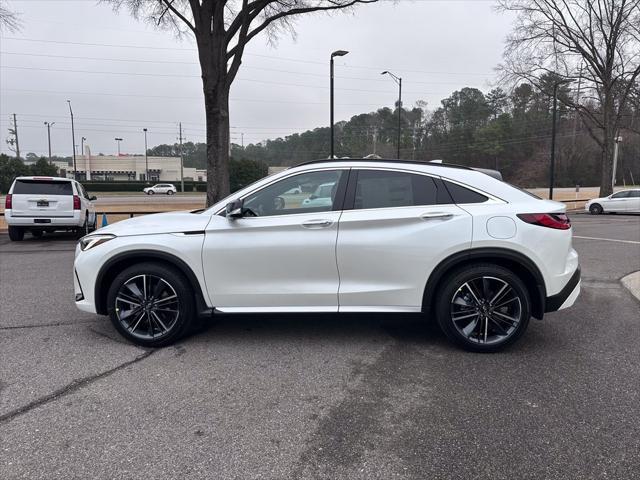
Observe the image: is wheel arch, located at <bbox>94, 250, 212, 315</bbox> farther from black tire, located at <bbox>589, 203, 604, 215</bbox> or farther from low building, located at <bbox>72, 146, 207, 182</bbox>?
low building, located at <bbox>72, 146, 207, 182</bbox>

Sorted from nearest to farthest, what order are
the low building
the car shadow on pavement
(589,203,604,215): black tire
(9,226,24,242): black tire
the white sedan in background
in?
the car shadow on pavement → (9,226,24,242): black tire → the white sedan in background → (589,203,604,215): black tire → the low building

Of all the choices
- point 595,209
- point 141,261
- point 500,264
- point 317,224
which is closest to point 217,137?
point 141,261

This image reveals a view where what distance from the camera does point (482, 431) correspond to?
2887mm

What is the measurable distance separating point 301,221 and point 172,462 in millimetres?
2176

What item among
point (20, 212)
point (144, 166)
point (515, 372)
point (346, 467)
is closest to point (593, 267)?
point (515, 372)

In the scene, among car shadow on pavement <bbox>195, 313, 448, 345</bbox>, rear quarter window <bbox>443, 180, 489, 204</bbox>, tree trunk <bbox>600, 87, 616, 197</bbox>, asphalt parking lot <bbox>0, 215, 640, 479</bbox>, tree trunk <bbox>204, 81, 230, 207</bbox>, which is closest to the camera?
asphalt parking lot <bbox>0, 215, 640, 479</bbox>

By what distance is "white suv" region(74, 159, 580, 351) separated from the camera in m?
4.03

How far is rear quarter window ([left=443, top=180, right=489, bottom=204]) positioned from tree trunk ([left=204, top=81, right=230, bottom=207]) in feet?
36.7

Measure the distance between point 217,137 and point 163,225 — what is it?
10828 millimetres

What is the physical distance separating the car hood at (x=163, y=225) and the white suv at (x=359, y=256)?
2 cm

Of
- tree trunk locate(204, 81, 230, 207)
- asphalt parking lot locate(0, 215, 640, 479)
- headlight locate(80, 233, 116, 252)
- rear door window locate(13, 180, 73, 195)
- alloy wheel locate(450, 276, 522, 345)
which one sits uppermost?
tree trunk locate(204, 81, 230, 207)

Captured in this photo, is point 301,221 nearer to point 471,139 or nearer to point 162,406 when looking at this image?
point 162,406

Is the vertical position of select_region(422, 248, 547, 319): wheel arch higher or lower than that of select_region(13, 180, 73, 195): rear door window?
lower

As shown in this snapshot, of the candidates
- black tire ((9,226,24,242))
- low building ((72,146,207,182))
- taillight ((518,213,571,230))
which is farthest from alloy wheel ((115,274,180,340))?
low building ((72,146,207,182))
